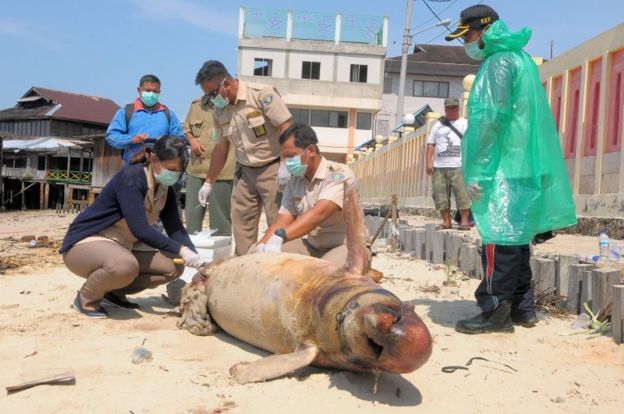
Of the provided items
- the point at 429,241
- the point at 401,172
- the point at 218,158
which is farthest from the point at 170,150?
the point at 401,172

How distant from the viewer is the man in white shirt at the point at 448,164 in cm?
784

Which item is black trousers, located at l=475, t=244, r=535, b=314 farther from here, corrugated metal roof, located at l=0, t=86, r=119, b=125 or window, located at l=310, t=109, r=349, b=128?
corrugated metal roof, located at l=0, t=86, r=119, b=125

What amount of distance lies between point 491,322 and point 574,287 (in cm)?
74

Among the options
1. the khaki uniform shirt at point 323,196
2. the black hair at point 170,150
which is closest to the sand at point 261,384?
the khaki uniform shirt at point 323,196

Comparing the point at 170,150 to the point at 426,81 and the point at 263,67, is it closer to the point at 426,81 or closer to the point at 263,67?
the point at 263,67

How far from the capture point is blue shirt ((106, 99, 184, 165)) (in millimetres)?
5934

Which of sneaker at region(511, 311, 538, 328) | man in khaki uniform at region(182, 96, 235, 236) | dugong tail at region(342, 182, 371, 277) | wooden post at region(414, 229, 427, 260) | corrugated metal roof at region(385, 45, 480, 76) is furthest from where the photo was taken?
corrugated metal roof at region(385, 45, 480, 76)

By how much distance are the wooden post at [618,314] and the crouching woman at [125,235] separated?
8.36 feet

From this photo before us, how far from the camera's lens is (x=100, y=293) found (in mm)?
4180

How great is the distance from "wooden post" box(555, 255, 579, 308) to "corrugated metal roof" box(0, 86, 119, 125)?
38657 mm

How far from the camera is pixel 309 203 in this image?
434 cm

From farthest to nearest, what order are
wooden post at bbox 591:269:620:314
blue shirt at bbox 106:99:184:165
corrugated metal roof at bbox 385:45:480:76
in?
1. corrugated metal roof at bbox 385:45:480:76
2. blue shirt at bbox 106:99:184:165
3. wooden post at bbox 591:269:620:314

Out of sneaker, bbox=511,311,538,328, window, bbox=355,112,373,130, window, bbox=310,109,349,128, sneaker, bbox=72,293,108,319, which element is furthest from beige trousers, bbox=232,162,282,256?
window, bbox=355,112,373,130

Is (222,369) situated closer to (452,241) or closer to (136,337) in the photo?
(136,337)
